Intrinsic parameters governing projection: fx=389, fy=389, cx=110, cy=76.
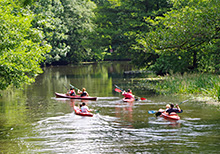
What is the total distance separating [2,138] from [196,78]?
65.5 ft

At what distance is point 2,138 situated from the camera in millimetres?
18906

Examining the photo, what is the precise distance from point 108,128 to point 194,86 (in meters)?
13.5

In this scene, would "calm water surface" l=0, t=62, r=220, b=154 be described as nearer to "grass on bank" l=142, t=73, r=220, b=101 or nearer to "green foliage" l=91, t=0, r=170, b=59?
"grass on bank" l=142, t=73, r=220, b=101

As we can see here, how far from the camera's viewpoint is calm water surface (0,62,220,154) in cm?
1664

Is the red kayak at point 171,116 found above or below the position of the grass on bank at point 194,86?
below

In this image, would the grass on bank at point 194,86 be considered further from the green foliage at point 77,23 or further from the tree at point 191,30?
the green foliage at point 77,23

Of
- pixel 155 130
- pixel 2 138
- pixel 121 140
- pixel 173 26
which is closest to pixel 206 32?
pixel 173 26

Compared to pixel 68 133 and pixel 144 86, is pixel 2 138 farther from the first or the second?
pixel 144 86

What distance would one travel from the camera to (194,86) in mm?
31875

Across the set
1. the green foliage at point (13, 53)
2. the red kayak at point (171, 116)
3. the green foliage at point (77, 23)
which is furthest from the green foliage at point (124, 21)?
the red kayak at point (171, 116)

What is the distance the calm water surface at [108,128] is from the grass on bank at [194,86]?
80.4 inches

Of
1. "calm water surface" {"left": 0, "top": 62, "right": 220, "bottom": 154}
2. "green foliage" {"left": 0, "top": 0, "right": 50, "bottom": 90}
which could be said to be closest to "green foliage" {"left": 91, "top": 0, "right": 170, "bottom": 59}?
"calm water surface" {"left": 0, "top": 62, "right": 220, "bottom": 154}

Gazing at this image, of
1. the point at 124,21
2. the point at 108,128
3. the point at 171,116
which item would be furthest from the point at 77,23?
the point at 108,128

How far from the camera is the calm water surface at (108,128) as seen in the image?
16.6 meters
